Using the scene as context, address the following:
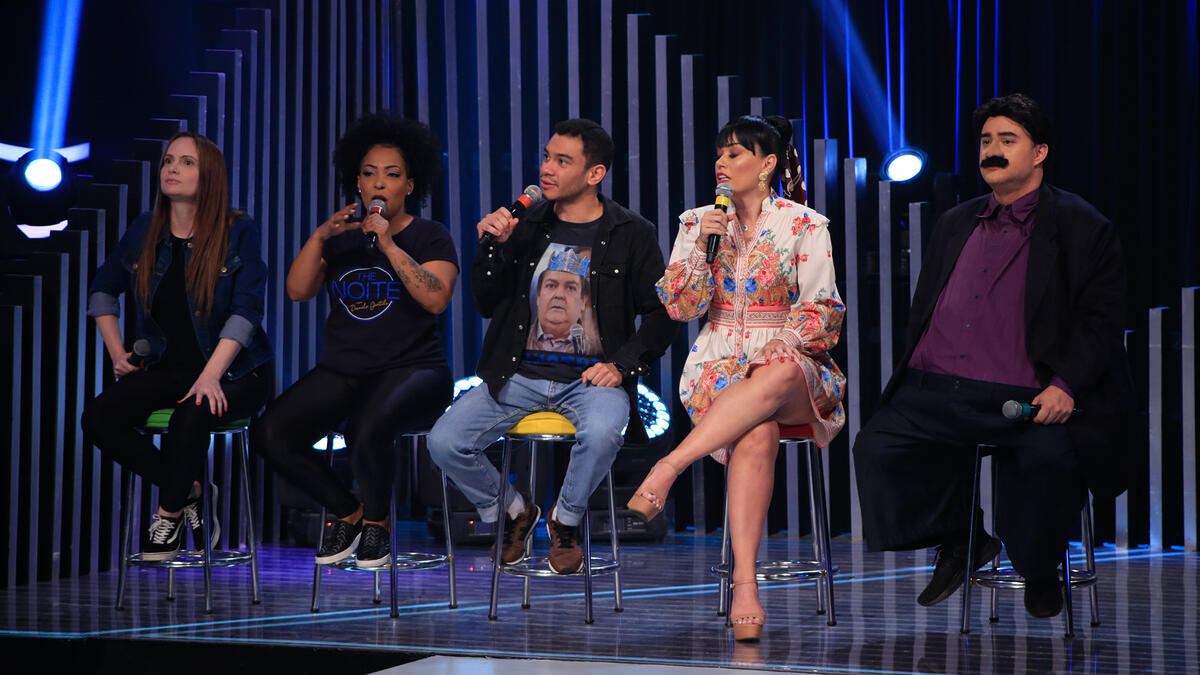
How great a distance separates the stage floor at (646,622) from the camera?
3.07 m

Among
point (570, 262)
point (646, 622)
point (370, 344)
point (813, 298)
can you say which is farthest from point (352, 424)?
point (813, 298)

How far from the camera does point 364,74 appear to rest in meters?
5.95

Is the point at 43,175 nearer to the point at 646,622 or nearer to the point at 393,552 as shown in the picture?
the point at 393,552

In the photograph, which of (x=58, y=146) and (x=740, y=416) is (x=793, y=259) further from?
(x=58, y=146)

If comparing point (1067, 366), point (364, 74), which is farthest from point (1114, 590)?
point (364, 74)

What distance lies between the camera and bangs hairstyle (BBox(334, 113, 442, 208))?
4062 mm

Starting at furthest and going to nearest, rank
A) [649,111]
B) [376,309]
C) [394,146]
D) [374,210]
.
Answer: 1. [649,111]
2. [394,146]
3. [376,309]
4. [374,210]

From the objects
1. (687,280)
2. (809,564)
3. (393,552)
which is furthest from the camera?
(393,552)

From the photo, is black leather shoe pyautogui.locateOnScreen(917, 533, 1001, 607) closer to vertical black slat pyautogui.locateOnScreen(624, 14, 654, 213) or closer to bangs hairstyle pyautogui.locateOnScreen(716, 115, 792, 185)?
bangs hairstyle pyautogui.locateOnScreen(716, 115, 792, 185)

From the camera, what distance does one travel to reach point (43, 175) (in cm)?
496

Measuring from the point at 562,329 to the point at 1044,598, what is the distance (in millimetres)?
1543

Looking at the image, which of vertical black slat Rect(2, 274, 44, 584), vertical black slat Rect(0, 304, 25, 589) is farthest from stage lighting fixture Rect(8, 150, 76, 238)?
vertical black slat Rect(0, 304, 25, 589)

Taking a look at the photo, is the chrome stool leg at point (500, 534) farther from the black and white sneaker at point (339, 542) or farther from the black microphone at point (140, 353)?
the black microphone at point (140, 353)

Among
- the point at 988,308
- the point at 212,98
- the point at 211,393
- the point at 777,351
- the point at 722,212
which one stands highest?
the point at 212,98
